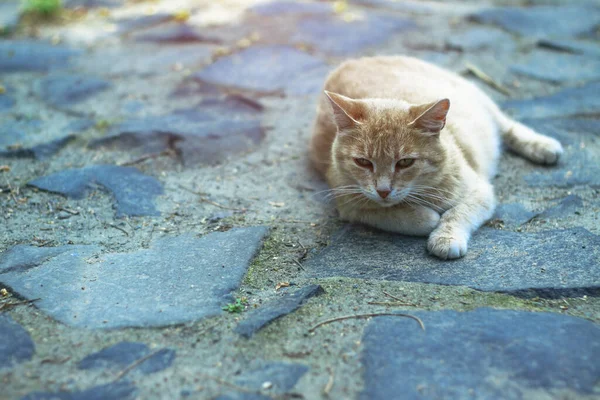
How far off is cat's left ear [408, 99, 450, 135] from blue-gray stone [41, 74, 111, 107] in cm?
286

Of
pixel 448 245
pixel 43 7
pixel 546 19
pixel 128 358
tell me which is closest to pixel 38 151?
pixel 128 358

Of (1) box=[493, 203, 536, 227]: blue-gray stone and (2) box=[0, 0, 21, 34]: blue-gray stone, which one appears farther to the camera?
(2) box=[0, 0, 21, 34]: blue-gray stone

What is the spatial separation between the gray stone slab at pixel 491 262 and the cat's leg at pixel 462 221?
1.8 inches

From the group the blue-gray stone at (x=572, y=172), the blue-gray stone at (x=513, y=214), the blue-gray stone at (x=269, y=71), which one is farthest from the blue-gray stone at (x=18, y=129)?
the blue-gray stone at (x=572, y=172)

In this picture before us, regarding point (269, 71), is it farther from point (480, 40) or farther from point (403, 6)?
point (403, 6)

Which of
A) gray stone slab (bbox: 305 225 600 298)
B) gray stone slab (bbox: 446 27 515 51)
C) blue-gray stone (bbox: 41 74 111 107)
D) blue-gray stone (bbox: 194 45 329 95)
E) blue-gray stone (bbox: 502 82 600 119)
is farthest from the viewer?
gray stone slab (bbox: 446 27 515 51)

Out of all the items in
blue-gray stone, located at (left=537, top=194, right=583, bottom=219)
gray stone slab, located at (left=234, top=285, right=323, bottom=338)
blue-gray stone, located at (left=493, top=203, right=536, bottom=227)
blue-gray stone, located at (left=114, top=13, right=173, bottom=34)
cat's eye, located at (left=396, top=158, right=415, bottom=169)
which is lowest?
blue-gray stone, located at (left=493, top=203, right=536, bottom=227)

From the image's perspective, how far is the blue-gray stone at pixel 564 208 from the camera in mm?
3096

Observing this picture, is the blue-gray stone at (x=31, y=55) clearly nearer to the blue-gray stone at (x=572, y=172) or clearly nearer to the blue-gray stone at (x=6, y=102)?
the blue-gray stone at (x=6, y=102)

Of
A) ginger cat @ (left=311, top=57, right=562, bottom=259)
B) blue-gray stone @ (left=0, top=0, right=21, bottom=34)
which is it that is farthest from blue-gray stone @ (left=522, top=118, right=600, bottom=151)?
blue-gray stone @ (left=0, top=0, right=21, bottom=34)

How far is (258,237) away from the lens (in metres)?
2.99

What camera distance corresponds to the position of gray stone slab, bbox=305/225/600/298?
2.53 metres

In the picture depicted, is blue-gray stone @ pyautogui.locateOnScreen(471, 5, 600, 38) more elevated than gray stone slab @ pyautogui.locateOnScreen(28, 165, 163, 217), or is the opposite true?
blue-gray stone @ pyautogui.locateOnScreen(471, 5, 600, 38)

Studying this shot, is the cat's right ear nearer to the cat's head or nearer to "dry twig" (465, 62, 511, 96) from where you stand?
the cat's head
